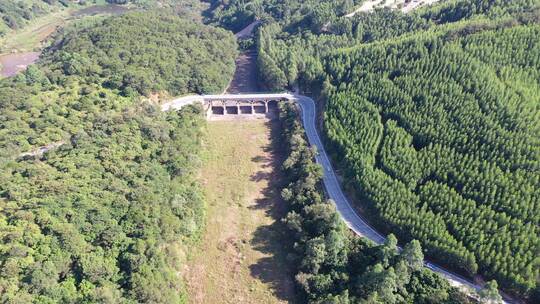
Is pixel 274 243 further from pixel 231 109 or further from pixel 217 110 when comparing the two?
pixel 217 110

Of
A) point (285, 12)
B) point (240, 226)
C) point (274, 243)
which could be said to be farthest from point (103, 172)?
point (285, 12)

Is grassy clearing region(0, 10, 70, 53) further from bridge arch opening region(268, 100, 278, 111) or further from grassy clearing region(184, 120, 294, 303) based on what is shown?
bridge arch opening region(268, 100, 278, 111)

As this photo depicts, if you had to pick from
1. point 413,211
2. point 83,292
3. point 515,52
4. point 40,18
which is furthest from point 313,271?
point 40,18

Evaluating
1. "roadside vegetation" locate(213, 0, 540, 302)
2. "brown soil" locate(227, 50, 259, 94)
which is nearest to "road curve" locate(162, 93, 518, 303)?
"roadside vegetation" locate(213, 0, 540, 302)

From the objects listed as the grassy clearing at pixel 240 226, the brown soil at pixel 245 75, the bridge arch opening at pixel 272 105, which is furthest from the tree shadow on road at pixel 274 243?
the brown soil at pixel 245 75

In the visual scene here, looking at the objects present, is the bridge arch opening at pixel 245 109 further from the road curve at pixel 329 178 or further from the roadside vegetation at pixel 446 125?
the roadside vegetation at pixel 446 125

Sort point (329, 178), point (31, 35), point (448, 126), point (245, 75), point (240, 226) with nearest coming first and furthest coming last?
point (240, 226)
point (448, 126)
point (329, 178)
point (245, 75)
point (31, 35)

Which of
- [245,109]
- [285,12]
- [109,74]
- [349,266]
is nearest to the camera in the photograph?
[349,266]
